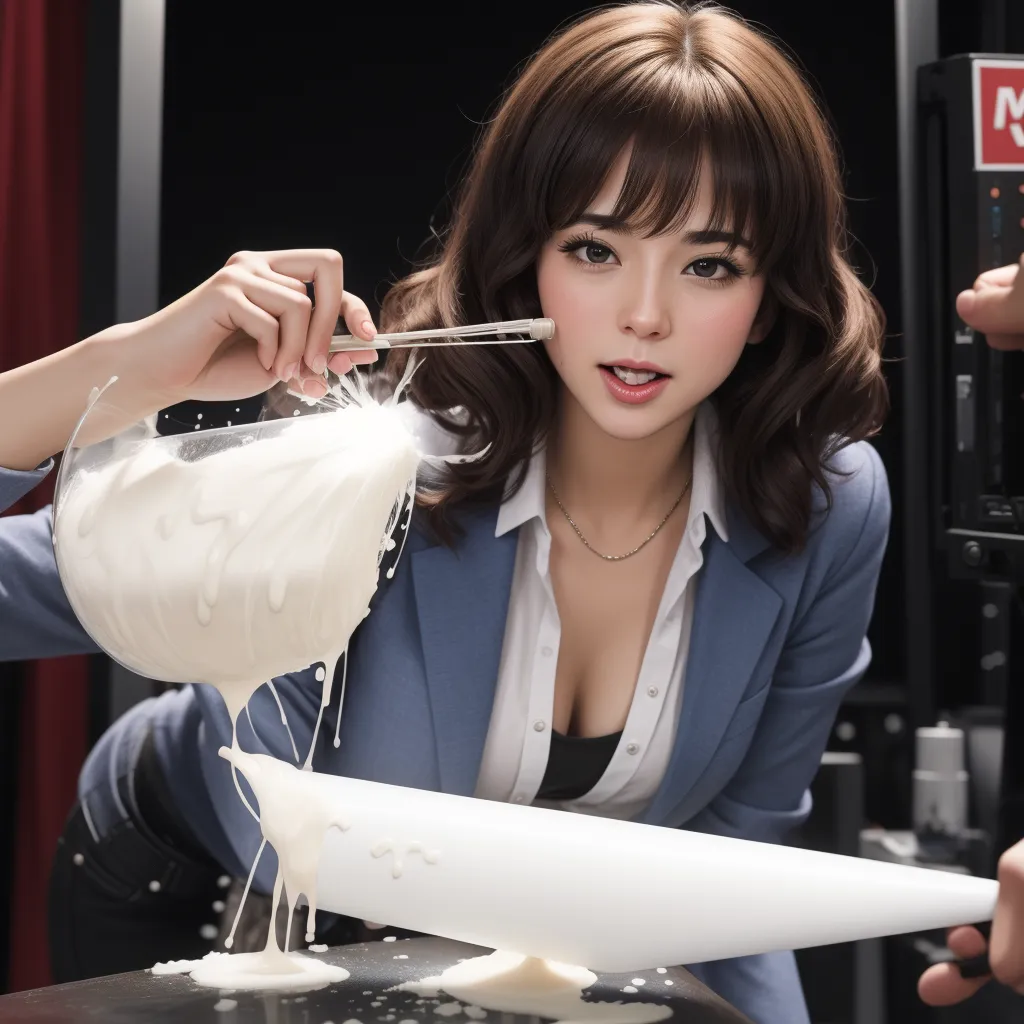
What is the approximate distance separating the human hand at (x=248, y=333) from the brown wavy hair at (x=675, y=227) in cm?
15

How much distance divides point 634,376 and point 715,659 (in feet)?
0.93

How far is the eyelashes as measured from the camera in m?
1.15

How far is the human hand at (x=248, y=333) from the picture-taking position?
3.26 feet

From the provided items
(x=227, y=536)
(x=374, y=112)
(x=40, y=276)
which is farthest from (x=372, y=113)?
(x=227, y=536)

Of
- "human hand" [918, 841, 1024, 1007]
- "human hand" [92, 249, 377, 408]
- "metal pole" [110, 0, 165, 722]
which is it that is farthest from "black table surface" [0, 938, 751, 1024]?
"metal pole" [110, 0, 165, 722]

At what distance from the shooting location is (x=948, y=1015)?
1748 millimetres

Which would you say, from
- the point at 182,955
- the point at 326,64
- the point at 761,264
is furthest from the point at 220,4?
the point at 182,955

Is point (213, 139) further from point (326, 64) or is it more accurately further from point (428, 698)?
point (428, 698)

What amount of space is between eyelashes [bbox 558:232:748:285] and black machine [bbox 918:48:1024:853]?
0.46 meters

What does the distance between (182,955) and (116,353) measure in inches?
32.5

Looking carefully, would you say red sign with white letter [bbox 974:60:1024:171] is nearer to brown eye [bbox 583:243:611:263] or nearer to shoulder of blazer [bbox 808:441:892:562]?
shoulder of blazer [bbox 808:441:892:562]

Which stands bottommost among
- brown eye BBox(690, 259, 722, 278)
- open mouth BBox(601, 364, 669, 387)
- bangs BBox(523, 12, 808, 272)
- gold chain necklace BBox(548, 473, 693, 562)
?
gold chain necklace BBox(548, 473, 693, 562)

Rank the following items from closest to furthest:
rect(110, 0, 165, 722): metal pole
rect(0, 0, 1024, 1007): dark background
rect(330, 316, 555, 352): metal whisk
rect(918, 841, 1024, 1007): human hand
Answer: rect(918, 841, 1024, 1007): human hand < rect(330, 316, 555, 352): metal whisk < rect(110, 0, 165, 722): metal pole < rect(0, 0, 1024, 1007): dark background

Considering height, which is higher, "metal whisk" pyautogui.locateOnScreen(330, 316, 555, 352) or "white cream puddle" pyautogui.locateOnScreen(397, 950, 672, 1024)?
"metal whisk" pyautogui.locateOnScreen(330, 316, 555, 352)
